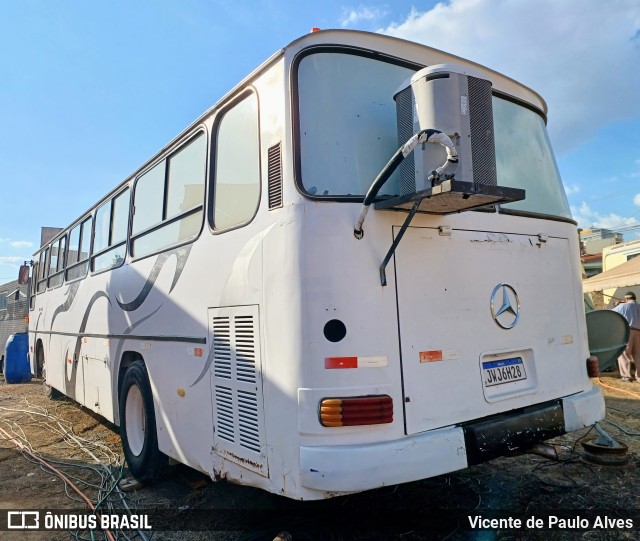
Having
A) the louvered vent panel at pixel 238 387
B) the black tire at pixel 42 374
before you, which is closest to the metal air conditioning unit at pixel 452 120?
the louvered vent panel at pixel 238 387

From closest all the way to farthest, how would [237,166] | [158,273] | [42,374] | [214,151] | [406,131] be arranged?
[406,131], [237,166], [214,151], [158,273], [42,374]

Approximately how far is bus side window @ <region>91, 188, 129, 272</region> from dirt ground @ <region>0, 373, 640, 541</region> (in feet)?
7.75

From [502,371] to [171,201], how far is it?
320 centimetres

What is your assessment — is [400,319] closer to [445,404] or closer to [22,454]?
[445,404]

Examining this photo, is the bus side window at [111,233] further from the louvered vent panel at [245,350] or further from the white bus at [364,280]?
the louvered vent panel at [245,350]

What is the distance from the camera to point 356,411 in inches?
108

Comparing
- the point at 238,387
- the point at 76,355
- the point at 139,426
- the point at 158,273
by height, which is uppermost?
the point at 158,273

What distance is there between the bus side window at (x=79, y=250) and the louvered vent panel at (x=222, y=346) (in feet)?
14.8

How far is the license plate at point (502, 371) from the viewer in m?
3.30

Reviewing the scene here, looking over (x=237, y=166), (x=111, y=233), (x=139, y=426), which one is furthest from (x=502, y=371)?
(x=111, y=233)

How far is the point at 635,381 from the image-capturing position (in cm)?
988

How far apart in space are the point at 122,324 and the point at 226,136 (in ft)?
8.68

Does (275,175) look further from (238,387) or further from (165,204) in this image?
(165,204)

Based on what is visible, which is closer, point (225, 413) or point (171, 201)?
point (225, 413)
